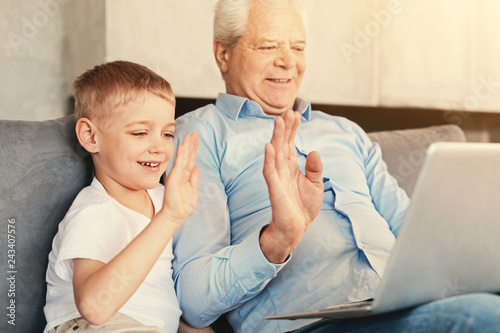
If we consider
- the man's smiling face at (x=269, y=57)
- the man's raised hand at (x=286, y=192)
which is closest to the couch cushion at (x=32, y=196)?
the man's raised hand at (x=286, y=192)

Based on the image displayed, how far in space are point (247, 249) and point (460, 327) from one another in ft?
1.46

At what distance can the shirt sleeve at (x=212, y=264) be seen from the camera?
1153 millimetres

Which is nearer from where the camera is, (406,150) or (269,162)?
(269,162)

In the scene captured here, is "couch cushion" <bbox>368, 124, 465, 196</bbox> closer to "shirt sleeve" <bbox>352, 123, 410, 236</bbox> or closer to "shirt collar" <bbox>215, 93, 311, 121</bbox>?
"shirt sleeve" <bbox>352, 123, 410, 236</bbox>

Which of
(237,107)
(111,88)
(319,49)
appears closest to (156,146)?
(111,88)

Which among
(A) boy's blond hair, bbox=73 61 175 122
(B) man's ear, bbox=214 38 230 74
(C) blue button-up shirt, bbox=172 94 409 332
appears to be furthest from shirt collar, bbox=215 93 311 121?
(A) boy's blond hair, bbox=73 61 175 122

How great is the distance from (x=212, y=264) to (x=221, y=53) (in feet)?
2.37

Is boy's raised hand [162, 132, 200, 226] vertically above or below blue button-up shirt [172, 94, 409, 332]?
above

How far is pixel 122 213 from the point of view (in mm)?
1161

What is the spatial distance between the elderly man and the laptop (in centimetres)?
5

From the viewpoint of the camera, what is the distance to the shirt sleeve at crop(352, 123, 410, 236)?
158 centimetres

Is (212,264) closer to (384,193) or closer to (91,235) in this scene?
(91,235)

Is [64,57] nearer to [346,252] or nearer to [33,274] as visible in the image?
[33,274]

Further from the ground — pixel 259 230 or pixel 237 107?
pixel 237 107
